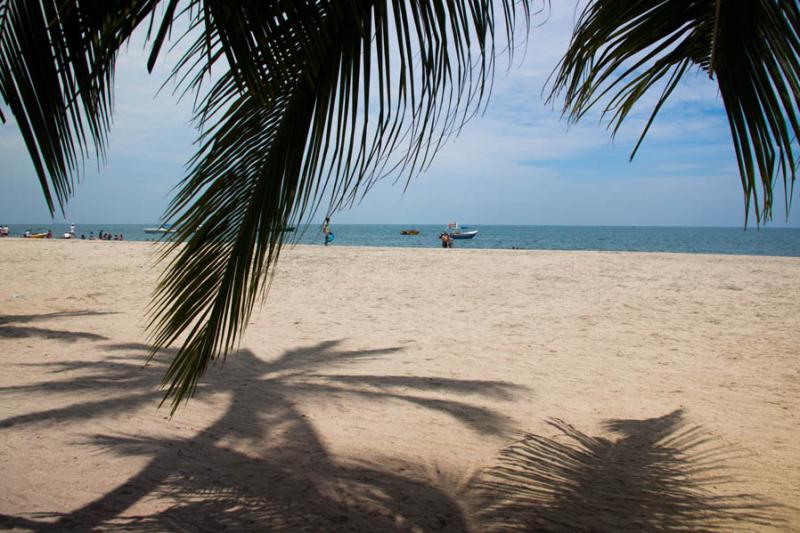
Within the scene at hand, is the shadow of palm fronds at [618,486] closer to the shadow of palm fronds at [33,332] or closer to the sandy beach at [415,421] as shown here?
the sandy beach at [415,421]

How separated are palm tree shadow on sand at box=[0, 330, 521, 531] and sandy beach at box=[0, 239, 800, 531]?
0.06 ft

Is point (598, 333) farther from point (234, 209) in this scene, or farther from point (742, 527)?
point (234, 209)

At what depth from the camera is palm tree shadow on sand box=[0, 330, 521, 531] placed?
9.66ft

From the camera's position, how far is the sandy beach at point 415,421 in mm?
3100

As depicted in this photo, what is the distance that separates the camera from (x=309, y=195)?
1496 millimetres

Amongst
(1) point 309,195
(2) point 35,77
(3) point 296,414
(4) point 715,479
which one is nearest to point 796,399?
(4) point 715,479

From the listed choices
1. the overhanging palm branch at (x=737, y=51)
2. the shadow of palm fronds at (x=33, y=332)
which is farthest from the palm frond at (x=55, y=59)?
the shadow of palm fronds at (x=33, y=332)

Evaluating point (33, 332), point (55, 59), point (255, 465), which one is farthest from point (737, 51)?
point (33, 332)

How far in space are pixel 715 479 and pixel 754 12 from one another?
3.00 metres

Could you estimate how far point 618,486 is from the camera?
3418mm

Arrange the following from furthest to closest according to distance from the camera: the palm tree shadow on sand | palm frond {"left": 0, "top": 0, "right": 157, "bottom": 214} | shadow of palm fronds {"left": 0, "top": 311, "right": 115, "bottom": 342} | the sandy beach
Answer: shadow of palm fronds {"left": 0, "top": 311, "right": 115, "bottom": 342} < the sandy beach < the palm tree shadow on sand < palm frond {"left": 0, "top": 0, "right": 157, "bottom": 214}

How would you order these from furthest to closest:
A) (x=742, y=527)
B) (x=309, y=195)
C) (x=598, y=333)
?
1. (x=598, y=333)
2. (x=742, y=527)
3. (x=309, y=195)

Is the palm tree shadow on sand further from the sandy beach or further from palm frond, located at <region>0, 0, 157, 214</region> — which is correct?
palm frond, located at <region>0, 0, 157, 214</region>

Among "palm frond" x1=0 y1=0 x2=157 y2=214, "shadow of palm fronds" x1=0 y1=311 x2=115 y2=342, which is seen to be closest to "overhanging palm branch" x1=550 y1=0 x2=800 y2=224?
"palm frond" x1=0 y1=0 x2=157 y2=214
